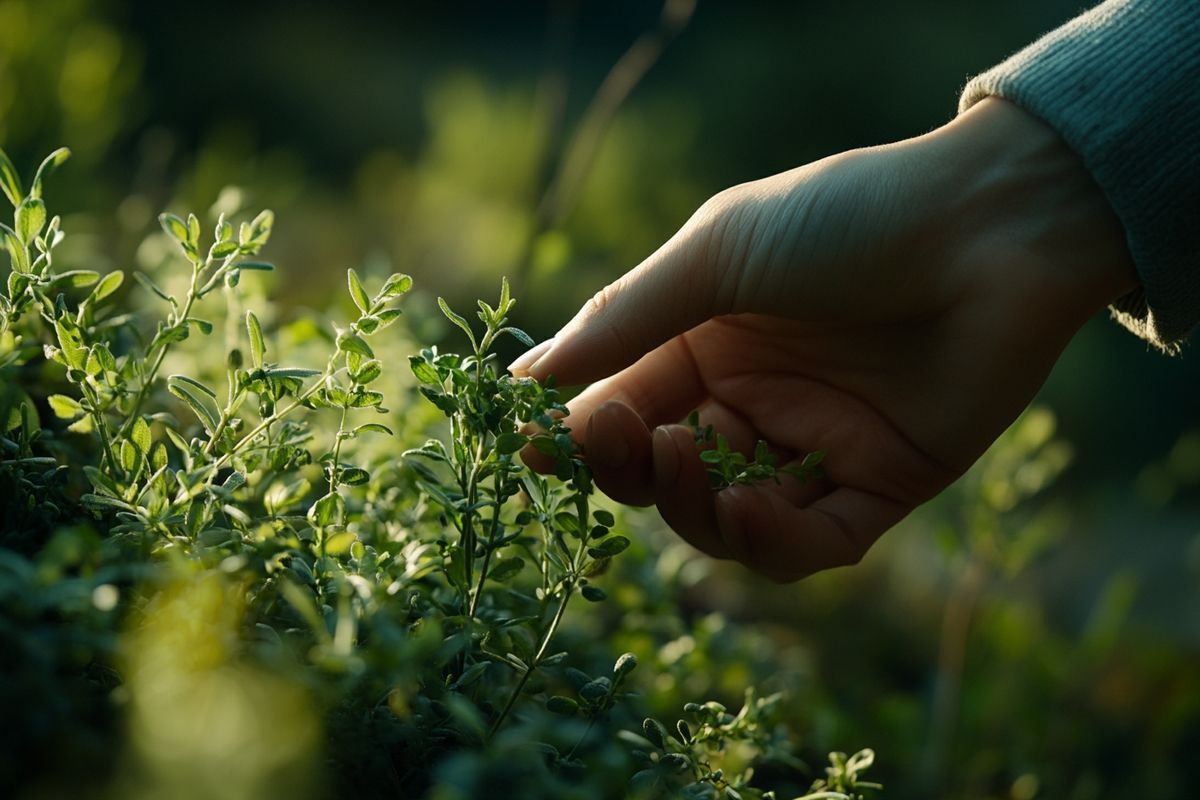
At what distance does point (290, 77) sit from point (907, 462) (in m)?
7.39

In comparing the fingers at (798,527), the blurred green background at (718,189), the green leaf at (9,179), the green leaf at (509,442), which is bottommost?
the blurred green background at (718,189)

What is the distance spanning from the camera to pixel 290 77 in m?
7.79

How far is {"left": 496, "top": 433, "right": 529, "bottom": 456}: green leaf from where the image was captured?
0.79m

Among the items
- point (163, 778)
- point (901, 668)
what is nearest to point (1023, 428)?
point (901, 668)

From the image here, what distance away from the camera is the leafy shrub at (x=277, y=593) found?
20.5 inches

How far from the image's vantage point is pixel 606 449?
117cm

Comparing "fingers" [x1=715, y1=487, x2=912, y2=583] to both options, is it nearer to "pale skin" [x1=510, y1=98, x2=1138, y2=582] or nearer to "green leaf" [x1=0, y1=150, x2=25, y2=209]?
"pale skin" [x1=510, y1=98, x2=1138, y2=582]

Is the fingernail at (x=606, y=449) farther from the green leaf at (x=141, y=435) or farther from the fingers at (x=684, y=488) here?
the green leaf at (x=141, y=435)

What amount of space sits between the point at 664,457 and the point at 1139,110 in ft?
2.36

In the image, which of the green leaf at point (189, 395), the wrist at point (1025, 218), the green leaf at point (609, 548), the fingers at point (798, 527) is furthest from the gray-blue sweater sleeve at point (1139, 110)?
the green leaf at point (189, 395)

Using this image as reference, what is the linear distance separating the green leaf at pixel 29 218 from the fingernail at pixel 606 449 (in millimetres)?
575

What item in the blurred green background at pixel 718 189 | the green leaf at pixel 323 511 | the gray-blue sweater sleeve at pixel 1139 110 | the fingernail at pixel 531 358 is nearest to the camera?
the green leaf at pixel 323 511

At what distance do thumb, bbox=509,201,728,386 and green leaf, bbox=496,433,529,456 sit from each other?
351 millimetres

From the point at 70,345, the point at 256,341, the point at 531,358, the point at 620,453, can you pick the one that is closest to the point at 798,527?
the point at 620,453
